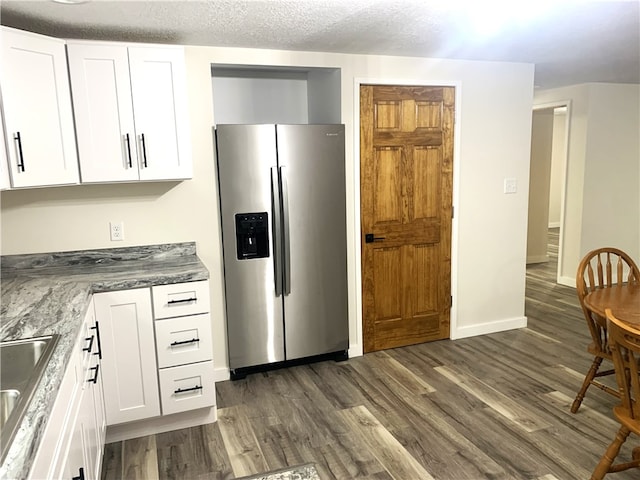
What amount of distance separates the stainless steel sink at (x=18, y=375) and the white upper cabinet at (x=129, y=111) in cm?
126

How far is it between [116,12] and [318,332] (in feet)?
7.75

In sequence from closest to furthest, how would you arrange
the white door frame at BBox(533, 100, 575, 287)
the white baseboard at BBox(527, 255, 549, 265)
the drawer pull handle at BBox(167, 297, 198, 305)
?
the drawer pull handle at BBox(167, 297, 198, 305) → the white door frame at BBox(533, 100, 575, 287) → the white baseboard at BBox(527, 255, 549, 265)

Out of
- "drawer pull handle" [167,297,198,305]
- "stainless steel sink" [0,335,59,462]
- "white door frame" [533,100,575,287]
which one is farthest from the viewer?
"white door frame" [533,100,575,287]

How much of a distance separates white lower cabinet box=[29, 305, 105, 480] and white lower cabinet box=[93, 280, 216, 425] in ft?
0.35

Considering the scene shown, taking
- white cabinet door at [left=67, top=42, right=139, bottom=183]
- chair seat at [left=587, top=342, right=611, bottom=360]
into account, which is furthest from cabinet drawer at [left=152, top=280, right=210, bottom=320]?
chair seat at [left=587, top=342, right=611, bottom=360]

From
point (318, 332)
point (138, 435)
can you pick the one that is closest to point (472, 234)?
point (318, 332)

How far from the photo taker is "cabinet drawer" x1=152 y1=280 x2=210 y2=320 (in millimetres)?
2630

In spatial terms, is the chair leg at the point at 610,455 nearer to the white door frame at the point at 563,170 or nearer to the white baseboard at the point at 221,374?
the white baseboard at the point at 221,374

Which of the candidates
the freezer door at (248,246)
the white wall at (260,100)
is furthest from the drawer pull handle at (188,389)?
the white wall at (260,100)

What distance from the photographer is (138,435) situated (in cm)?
276

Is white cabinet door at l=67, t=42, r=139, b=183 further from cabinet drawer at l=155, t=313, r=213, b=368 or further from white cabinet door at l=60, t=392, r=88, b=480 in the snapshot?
white cabinet door at l=60, t=392, r=88, b=480

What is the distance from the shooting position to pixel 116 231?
Result: 10.1 ft

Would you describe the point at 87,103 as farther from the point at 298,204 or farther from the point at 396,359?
the point at 396,359

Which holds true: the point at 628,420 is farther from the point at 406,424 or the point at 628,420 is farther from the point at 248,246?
the point at 248,246
